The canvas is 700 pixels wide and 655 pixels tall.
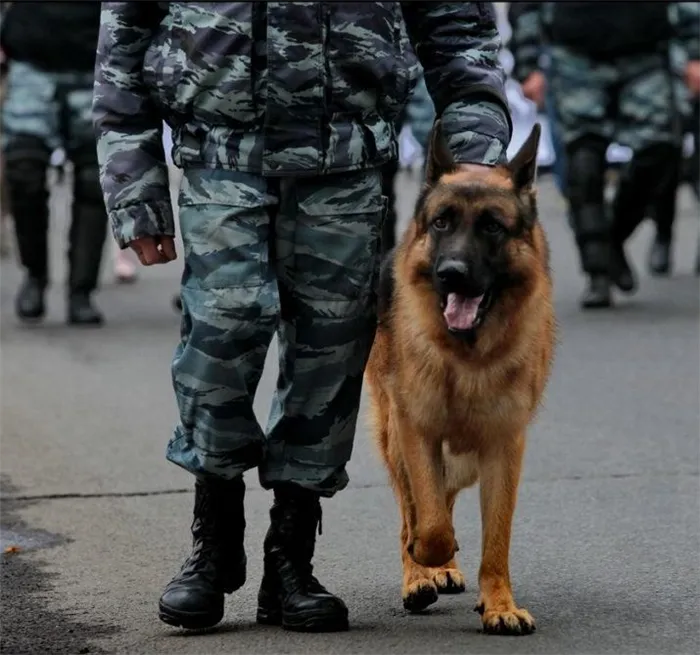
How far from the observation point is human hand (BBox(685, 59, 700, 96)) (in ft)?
38.7

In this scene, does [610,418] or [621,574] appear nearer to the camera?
[621,574]

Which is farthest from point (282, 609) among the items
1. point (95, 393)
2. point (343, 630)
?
point (95, 393)

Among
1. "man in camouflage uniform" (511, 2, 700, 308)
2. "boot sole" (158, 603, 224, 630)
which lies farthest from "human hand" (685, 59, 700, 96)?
"boot sole" (158, 603, 224, 630)

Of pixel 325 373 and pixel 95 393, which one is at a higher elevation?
pixel 325 373

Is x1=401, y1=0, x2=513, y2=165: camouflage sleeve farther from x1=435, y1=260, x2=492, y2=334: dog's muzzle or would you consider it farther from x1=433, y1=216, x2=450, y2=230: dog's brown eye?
x1=435, y1=260, x2=492, y2=334: dog's muzzle

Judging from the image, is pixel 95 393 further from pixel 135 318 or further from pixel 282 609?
pixel 282 609

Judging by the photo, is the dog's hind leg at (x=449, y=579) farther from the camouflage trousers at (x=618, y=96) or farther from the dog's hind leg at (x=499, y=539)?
the camouflage trousers at (x=618, y=96)

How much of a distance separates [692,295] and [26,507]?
650 centimetres

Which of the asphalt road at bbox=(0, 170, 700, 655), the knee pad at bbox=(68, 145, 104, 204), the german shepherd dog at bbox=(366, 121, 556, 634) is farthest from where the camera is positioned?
the knee pad at bbox=(68, 145, 104, 204)

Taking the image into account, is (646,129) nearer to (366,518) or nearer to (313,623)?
(366,518)

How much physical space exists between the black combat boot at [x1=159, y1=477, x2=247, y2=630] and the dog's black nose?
77 centimetres

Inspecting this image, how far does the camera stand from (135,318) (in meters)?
12.1

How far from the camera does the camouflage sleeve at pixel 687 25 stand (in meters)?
11.4

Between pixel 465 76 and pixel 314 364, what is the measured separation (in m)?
0.84
